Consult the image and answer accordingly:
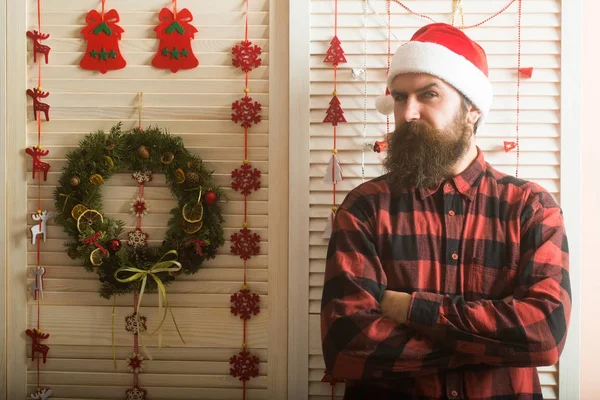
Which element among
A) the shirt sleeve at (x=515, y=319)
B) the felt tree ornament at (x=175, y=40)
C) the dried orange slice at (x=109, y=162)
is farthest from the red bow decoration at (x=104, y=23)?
the shirt sleeve at (x=515, y=319)

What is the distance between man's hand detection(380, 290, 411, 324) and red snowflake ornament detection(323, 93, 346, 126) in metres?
0.64

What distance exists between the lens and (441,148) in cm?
152

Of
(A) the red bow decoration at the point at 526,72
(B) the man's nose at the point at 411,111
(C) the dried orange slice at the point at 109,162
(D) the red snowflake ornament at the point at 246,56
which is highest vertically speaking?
(D) the red snowflake ornament at the point at 246,56

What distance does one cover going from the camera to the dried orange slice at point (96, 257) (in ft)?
5.92

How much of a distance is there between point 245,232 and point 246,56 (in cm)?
60

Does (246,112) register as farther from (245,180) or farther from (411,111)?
(411,111)

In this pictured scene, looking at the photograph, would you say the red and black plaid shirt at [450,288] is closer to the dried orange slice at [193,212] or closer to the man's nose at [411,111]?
the man's nose at [411,111]

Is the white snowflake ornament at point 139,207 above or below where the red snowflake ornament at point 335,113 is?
below

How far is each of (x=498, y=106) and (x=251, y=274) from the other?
101cm

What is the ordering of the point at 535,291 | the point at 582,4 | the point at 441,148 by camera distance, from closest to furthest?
the point at 535,291 → the point at 441,148 → the point at 582,4

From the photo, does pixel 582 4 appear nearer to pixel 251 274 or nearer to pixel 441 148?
pixel 441 148

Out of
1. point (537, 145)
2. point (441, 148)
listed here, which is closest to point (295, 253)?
point (441, 148)

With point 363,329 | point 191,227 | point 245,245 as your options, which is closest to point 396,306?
point 363,329

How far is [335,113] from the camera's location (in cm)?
184
